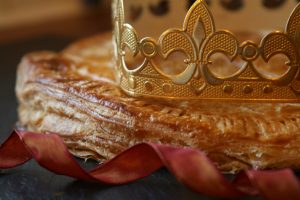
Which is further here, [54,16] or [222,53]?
[54,16]

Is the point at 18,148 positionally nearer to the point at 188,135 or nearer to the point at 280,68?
the point at 188,135

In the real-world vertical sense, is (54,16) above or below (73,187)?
below

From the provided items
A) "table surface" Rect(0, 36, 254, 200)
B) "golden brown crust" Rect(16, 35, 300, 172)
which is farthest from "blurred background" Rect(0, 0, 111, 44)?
"table surface" Rect(0, 36, 254, 200)

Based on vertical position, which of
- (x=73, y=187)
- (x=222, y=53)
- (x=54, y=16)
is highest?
(x=222, y=53)

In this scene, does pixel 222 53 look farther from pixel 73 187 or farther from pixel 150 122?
pixel 73 187

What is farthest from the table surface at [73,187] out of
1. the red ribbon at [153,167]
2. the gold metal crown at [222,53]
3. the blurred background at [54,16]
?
the blurred background at [54,16]

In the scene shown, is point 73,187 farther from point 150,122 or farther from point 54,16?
point 54,16

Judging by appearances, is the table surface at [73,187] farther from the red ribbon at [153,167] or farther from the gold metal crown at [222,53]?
the gold metal crown at [222,53]

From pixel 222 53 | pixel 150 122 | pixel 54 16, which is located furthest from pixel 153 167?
pixel 54 16
